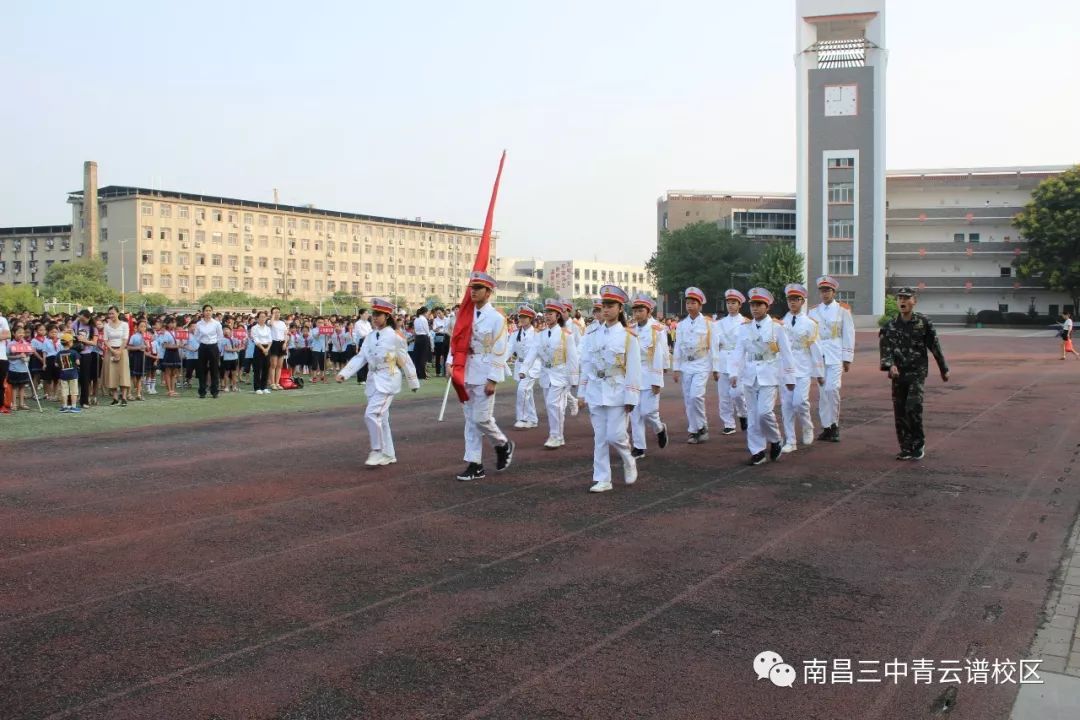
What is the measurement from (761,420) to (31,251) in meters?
103

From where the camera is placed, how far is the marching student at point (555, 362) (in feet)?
40.5

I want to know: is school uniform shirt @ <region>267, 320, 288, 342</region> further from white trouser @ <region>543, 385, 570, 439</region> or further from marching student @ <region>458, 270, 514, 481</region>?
marching student @ <region>458, 270, 514, 481</region>

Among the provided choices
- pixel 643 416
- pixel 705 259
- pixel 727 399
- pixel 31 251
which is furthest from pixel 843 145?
pixel 31 251

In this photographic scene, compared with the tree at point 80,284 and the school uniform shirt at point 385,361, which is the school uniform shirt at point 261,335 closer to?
the school uniform shirt at point 385,361

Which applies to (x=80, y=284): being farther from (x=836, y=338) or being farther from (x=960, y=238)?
(x=960, y=238)

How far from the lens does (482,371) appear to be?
32.2ft

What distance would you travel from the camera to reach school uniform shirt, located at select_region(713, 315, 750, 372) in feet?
42.6

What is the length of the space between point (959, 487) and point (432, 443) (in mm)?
6724

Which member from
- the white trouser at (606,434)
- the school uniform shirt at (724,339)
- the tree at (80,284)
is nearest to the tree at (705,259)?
the tree at (80,284)

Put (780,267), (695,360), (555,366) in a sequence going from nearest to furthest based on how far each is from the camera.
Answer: (555,366) < (695,360) < (780,267)

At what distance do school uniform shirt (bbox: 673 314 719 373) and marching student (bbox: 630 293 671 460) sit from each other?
55.8 inches

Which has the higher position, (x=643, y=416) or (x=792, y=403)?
(x=792, y=403)

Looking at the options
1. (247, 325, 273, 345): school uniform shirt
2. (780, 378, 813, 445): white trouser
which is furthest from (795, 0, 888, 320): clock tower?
(780, 378, 813, 445): white trouser

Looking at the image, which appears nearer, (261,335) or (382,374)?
(382,374)
